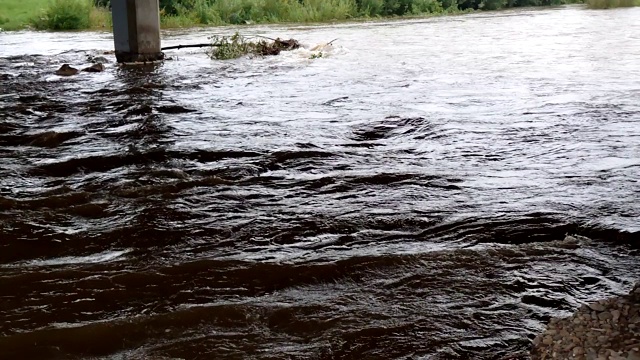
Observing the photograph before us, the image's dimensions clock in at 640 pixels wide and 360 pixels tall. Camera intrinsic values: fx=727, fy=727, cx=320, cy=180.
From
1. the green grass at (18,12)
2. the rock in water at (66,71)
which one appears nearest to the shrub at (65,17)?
the green grass at (18,12)

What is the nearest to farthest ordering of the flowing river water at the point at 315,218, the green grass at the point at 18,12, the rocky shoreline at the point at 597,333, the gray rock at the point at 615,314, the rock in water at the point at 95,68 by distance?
the rocky shoreline at the point at 597,333 → the gray rock at the point at 615,314 → the flowing river water at the point at 315,218 → the rock in water at the point at 95,68 → the green grass at the point at 18,12

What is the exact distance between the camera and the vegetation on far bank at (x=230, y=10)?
3569cm

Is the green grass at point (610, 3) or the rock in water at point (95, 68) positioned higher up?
the green grass at point (610, 3)

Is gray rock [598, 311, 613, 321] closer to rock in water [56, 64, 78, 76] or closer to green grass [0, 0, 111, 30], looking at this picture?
rock in water [56, 64, 78, 76]

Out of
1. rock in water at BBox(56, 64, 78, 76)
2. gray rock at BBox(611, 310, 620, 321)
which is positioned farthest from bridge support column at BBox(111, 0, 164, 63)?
gray rock at BBox(611, 310, 620, 321)

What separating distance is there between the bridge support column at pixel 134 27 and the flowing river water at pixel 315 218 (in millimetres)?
6170

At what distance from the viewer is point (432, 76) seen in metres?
15.5

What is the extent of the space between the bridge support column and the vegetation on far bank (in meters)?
16.9

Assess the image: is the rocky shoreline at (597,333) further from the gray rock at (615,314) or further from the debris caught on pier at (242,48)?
the debris caught on pier at (242,48)

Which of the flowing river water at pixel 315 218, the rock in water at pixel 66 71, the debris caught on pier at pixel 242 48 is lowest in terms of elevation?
the flowing river water at pixel 315 218

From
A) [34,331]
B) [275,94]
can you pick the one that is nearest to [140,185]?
[34,331]

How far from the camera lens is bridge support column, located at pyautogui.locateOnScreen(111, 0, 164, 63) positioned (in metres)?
19.6

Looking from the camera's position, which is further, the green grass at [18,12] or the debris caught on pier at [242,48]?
the green grass at [18,12]

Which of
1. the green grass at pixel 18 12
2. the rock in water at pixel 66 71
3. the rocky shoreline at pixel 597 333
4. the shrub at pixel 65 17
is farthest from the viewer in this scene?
the green grass at pixel 18 12
